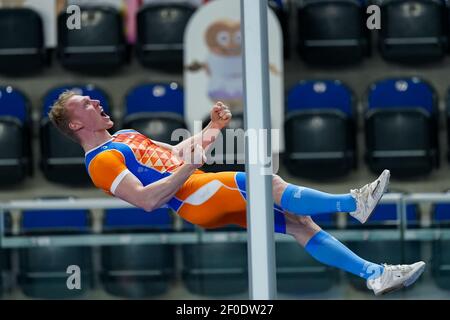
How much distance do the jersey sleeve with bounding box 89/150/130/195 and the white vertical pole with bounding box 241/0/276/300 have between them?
1.26 ft

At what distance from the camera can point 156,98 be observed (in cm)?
521

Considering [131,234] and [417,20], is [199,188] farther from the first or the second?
[417,20]

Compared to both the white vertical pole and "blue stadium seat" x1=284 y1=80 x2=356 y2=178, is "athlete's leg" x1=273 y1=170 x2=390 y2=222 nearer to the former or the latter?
the white vertical pole

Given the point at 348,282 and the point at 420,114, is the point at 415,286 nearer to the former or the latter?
the point at 348,282

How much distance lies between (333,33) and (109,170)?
271 cm

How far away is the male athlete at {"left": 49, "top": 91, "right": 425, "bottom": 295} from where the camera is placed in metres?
2.82

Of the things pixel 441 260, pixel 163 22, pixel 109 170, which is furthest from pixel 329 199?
pixel 163 22

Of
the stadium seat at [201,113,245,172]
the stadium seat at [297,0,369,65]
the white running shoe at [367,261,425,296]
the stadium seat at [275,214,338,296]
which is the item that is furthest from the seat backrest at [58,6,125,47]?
the white running shoe at [367,261,425,296]

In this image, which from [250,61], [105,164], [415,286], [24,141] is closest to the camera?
[250,61]

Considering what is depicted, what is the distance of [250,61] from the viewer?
2602 mm

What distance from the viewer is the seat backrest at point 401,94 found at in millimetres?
5172

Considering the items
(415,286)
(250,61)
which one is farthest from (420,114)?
(250,61)

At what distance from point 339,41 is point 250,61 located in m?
2.83

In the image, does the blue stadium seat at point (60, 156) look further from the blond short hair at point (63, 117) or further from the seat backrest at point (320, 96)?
the blond short hair at point (63, 117)
